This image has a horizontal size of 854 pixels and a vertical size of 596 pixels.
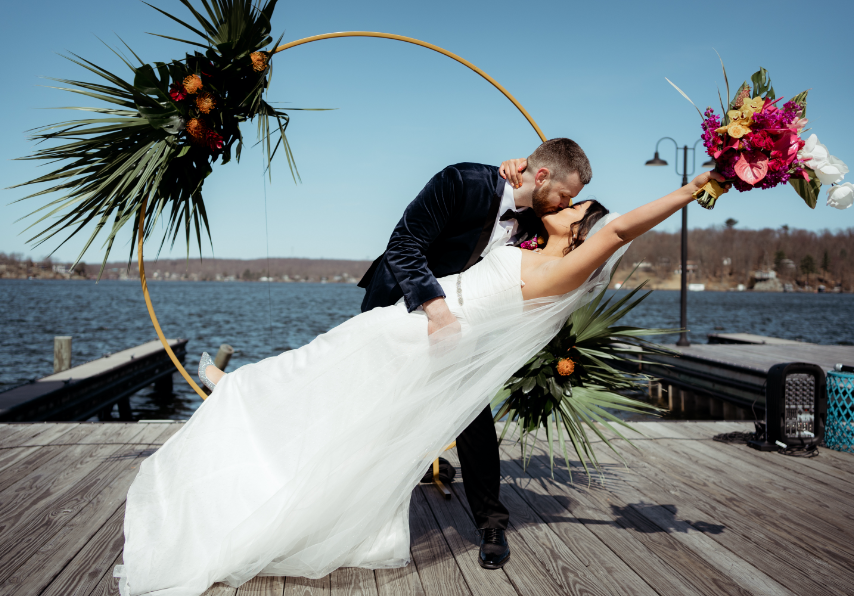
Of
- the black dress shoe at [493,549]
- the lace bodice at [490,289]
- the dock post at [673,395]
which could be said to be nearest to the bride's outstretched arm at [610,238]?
the lace bodice at [490,289]

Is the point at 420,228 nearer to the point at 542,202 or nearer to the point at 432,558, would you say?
the point at 542,202

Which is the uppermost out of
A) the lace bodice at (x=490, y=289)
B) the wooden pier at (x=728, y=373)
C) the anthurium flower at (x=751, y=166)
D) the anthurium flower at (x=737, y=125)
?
the anthurium flower at (x=737, y=125)

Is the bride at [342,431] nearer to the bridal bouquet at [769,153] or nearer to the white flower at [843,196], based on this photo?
the bridal bouquet at [769,153]

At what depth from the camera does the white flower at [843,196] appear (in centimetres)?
187

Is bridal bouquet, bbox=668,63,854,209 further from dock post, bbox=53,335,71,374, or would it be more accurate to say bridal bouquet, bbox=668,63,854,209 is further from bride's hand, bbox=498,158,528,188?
dock post, bbox=53,335,71,374

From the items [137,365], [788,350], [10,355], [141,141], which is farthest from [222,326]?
[141,141]

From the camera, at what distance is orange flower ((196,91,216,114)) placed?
3217 millimetres

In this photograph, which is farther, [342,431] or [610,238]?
[342,431]

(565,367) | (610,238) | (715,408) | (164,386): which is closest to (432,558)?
(565,367)

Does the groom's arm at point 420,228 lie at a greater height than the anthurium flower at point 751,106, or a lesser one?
lesser

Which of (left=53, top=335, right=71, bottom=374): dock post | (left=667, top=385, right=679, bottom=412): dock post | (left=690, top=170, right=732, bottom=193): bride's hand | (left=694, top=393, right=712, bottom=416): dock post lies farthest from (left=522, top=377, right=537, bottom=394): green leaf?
(left=53, top=335, right=71, bottom=374): dock post

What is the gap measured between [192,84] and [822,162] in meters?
3.08

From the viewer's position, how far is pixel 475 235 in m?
2.60

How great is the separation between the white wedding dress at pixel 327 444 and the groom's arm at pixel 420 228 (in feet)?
0.52
